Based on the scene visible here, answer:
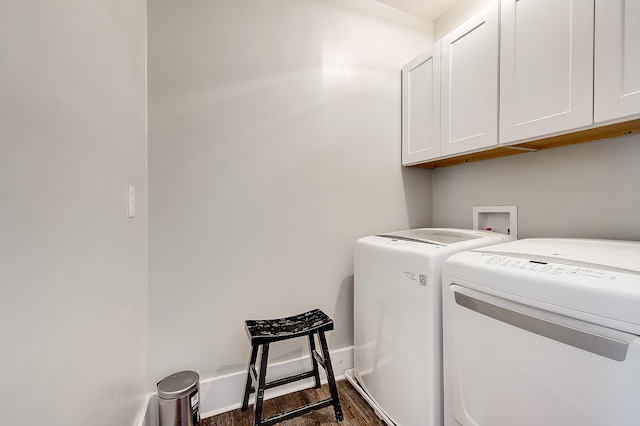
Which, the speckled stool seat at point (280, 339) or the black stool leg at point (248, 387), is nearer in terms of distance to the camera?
the speckled stool seat at point (280, 339)

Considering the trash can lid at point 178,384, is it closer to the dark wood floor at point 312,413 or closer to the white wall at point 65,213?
the white wall at point 65,213

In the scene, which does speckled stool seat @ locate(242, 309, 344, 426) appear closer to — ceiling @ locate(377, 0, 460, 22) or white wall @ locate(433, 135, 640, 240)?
white wall @ locate(433, 135, 640, 240)

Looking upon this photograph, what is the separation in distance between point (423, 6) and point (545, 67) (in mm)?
1108

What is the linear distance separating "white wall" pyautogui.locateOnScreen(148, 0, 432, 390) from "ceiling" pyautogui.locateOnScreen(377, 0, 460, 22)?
5cm

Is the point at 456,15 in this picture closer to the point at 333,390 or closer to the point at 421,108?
the point at 421,108

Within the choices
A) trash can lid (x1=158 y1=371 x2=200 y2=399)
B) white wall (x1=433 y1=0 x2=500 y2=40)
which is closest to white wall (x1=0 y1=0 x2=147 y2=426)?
trash can lid (x1=158 y1=371 x2=200 y2=399)

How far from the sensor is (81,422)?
26.2 inches

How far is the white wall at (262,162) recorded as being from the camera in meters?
1.38

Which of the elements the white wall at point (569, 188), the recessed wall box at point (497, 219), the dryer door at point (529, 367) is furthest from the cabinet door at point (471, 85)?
the dryer door at point (529, 367)

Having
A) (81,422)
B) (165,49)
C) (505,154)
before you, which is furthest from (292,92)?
(81,422)

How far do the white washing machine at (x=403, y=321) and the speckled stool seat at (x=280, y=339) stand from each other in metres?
0.24

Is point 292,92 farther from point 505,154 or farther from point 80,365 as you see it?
point 80,365

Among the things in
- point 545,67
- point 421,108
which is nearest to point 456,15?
point 421,108

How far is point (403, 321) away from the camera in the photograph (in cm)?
123
